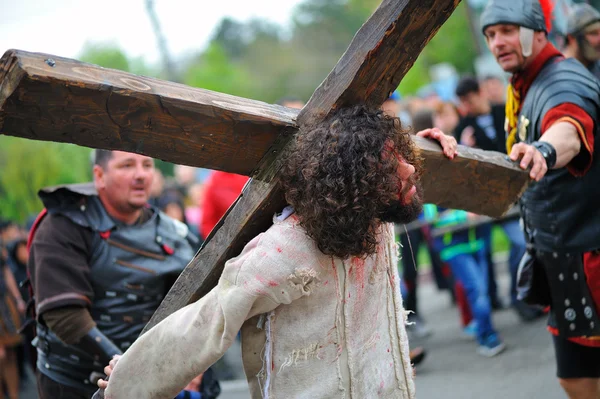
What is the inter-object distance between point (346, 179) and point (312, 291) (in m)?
0.36

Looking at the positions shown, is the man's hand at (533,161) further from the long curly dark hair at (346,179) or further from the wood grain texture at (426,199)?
the long curly dark hair at (346,179)

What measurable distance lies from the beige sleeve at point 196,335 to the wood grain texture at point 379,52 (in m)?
0.50

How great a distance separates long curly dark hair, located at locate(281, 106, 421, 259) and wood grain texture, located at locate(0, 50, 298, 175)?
0.17 meters

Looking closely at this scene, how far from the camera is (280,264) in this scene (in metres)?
2.03

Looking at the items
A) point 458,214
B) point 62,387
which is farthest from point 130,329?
point 458,214

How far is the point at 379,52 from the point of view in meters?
2.12

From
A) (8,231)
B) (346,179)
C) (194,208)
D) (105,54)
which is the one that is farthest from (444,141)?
(105,54)

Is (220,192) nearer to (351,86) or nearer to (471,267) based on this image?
(471,267)

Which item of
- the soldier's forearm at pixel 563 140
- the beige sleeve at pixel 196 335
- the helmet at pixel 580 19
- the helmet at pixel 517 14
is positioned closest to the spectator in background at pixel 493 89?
the helmet at pixel 580 19

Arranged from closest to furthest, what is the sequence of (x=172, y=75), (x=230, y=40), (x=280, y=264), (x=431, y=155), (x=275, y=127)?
1. (x=280, y=264)
2. (x=275, y=127)
3. (x=431, y=155)
4. (x=172, y=75)
5. (x=230, y=40)

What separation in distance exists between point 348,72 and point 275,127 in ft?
0.93

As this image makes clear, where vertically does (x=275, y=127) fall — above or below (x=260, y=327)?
above

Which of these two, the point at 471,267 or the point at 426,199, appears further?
the point at 471,267

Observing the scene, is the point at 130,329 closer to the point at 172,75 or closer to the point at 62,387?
the point at 62,387
